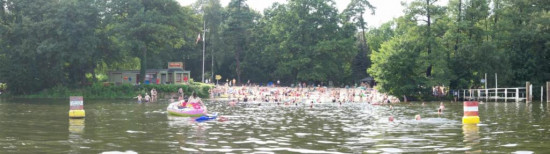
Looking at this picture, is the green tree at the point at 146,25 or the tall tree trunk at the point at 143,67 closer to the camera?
the green tree at the point at 146,25

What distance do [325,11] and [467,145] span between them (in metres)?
81.4

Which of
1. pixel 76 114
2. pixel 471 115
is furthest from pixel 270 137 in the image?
pixel 76 114

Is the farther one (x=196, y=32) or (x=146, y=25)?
(x=196, y=32)

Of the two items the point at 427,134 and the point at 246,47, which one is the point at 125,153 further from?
the point at 246,47

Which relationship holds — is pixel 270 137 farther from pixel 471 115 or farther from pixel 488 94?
pixel 488 94

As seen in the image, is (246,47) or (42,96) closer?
(42,96)

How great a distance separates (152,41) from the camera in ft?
252

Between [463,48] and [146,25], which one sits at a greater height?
[146,25]

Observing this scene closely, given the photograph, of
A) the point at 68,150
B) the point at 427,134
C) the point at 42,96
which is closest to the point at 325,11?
the point at 42,96

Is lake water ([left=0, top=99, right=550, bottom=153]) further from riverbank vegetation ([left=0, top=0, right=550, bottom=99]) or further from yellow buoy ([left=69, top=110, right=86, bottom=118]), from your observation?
riverbank vegetation ([left=0, top=0, right=550, bottom=99])

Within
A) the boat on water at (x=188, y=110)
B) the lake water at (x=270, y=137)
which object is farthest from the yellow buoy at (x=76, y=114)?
the boat on water at (x=188, y=110)

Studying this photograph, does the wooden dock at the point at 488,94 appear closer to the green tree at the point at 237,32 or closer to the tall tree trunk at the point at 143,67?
the tall tree trunk at the point at 143,67

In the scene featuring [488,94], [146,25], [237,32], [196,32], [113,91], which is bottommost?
[488,94]

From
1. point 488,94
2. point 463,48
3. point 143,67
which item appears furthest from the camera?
point 143,67
